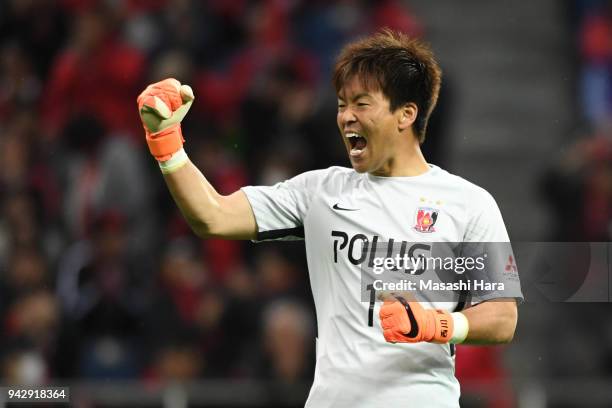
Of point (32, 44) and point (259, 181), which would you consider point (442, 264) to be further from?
point (32, 44)

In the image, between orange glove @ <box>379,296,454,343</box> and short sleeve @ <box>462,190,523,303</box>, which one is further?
short sleeve @ <box>462,190,523,303</box>

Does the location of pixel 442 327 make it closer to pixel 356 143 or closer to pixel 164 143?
pixel 356 143

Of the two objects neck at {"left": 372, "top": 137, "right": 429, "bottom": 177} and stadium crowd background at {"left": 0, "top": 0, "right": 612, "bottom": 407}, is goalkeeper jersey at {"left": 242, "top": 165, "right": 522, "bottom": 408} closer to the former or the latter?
neck at {"left": 372, "top": 137, "right": 429, "bottom": 177}

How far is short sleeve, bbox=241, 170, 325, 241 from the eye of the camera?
168 inches

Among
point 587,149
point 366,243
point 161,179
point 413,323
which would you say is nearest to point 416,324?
point 413,323

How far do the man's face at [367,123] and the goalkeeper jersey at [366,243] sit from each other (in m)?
0.12

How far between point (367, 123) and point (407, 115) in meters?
0.17

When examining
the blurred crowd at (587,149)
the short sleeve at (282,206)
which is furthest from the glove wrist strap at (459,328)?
the blurred crowd at (587,149)

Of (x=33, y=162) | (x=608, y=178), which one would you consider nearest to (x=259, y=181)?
(x=33, y=162)

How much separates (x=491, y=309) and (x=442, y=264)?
0.21 meters

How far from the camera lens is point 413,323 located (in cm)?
385

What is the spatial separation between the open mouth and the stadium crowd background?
2759mm

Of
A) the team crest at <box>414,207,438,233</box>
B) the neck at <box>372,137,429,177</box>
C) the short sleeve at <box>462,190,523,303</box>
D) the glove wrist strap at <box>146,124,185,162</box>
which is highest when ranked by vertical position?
the glove wrist strap at <box>146,124,185,162</box>

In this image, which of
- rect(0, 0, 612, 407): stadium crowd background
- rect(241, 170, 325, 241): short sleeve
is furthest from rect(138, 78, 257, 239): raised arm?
rect(0, 0, 612, 407): stadium crowd background
